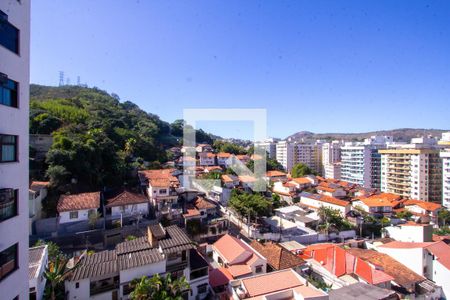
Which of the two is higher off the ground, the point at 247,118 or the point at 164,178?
the point at 247,118

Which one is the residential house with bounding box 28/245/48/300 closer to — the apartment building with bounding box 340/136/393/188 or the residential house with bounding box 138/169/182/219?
the residential house with bounding box 138/169/182/219

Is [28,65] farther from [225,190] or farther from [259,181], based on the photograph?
[259,181]

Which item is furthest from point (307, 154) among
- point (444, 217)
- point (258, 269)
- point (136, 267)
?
A: point (136, 267)

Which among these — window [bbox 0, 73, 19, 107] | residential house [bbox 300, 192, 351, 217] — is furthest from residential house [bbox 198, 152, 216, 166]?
window [bbox 0, 73, 19, 107]

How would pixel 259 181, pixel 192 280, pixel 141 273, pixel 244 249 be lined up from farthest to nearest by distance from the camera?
pixel 259 181
pixel 244 249
pixel 192 280
pixel 141 273

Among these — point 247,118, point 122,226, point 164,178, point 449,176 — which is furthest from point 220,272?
point 449,176

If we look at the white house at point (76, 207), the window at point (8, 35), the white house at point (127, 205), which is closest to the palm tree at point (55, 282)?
the white house at point (76, 207)

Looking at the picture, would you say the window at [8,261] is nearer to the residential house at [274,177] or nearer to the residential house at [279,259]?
the residential house at [279,259]
